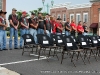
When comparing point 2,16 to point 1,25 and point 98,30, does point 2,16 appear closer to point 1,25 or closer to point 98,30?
point 1,25

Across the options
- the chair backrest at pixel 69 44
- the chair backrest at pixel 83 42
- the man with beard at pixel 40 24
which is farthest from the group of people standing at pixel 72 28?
the chair backrest at pixel 69 44

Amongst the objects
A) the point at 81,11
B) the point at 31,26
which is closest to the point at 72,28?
the point at 31,26

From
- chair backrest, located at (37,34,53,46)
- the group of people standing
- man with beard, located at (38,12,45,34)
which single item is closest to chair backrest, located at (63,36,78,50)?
chair backrest, located at (37,34,53,46)

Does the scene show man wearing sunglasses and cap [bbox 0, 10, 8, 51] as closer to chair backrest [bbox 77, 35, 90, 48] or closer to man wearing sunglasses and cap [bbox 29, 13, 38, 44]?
man wearing sunglasses and cap [bbox 29, 13, 38, 44]

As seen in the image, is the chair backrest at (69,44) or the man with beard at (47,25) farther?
the man with beard at (47,25)

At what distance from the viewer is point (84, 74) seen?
7145 mm

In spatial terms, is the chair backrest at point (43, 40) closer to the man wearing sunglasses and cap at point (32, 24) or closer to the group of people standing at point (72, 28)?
the man wearing sunglasses and cap at point (32, 24)

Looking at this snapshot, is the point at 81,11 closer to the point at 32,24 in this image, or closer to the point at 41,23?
the point at 41,23

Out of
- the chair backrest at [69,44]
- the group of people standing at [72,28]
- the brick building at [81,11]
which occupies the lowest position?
the chair backrest at [69,44]

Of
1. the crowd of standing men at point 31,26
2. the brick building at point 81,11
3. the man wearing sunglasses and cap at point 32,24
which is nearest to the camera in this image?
the crowd of standing men at point 31,26

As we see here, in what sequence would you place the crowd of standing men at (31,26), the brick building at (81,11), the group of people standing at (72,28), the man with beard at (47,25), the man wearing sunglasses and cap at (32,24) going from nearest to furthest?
1. the crowd of standing men at (31,26)
2. the man wearing sunglasses and cap at (32,24)
3. the man with beard at (47,25)
4. the group of people standing at (72,28)
5. the brick building at (81,11)

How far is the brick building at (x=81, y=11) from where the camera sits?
5072cm

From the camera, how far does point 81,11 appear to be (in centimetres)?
5400

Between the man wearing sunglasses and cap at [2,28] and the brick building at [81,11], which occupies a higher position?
the brick building at [81,11]
